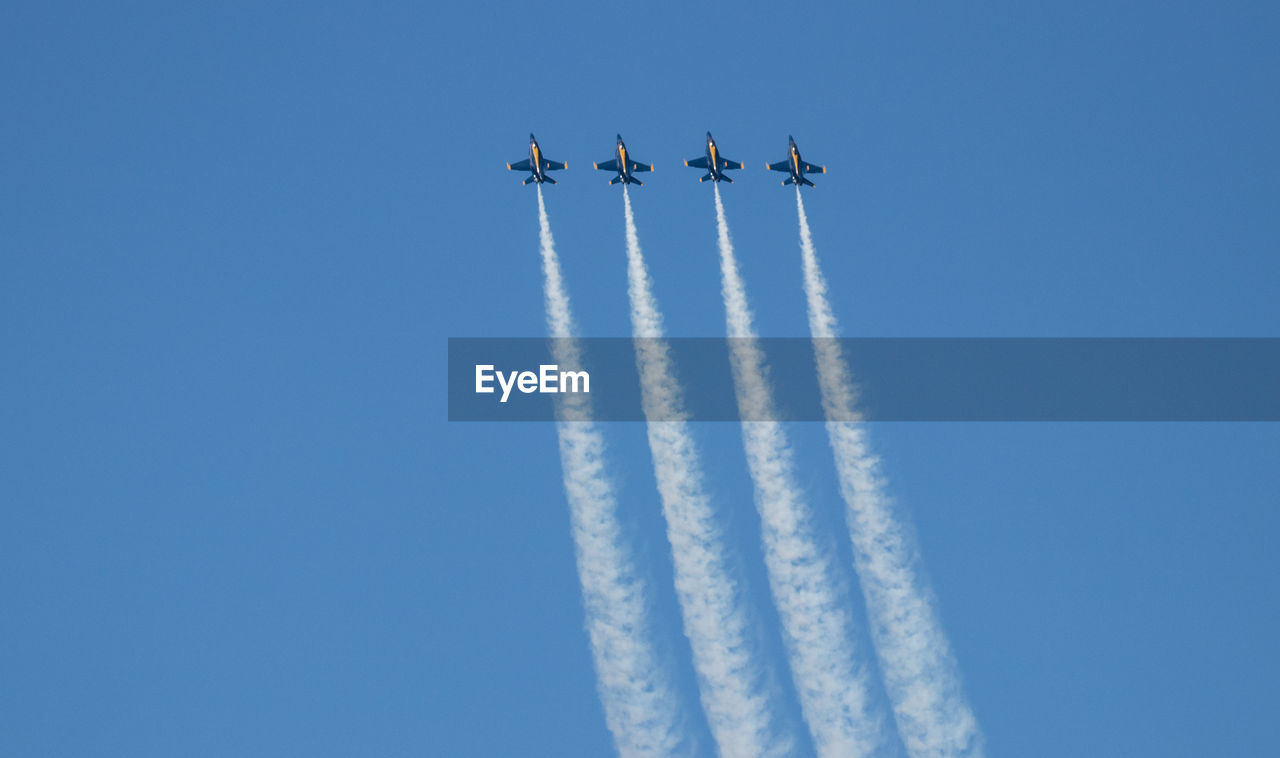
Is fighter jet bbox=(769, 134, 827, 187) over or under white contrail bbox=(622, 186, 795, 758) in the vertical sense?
over

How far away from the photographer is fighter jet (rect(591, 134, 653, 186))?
85625 mm

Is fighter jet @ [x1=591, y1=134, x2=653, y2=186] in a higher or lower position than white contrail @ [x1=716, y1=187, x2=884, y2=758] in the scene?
higher

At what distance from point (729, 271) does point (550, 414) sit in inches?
410

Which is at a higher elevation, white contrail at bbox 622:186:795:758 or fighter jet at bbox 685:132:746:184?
fighter jet at bbox 685:132:746:184

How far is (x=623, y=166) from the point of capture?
85562 millimetres

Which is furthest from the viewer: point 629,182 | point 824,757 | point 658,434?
point 629,182

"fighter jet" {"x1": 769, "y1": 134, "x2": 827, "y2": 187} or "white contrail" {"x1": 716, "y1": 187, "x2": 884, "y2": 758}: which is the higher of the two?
"fighter jet" {"x1": 769, "y1": 134, "x2": 827, "y2": 187}

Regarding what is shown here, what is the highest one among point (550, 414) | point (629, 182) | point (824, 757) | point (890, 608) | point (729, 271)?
point (629, 182)

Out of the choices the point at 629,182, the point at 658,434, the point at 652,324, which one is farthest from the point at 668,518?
the point at 629,182

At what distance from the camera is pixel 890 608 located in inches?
3007

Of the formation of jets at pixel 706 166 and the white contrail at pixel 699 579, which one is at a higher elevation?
the formation of jets at pixel 706 166

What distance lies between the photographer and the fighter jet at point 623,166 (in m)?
85.6

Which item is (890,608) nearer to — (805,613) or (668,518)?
(805,613)

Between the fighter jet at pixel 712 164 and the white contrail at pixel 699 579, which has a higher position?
the fighter jet at pixel 712 164
